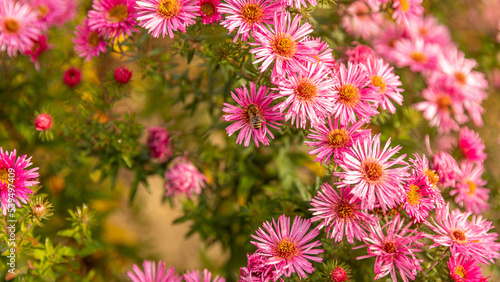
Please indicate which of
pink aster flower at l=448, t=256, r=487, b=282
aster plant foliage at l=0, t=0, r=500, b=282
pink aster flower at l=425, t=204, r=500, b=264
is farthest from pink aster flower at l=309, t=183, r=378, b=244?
pink aster flower at l=448, t=256, r=487, b=282

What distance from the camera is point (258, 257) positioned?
3.96 ft

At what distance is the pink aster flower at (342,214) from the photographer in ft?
3.99

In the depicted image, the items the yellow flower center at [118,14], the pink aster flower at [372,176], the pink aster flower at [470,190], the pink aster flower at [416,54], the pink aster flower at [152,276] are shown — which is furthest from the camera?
the pink aster flower at [416,54]

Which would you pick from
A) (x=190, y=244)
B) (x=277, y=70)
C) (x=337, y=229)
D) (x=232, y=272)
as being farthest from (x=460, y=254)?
(x=190, y=244)

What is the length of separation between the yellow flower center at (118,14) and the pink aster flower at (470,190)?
5.23 feet

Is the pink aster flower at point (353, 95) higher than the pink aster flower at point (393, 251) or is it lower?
higher

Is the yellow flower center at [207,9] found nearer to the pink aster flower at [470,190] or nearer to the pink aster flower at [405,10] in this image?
the pink aster flower at [405,10]

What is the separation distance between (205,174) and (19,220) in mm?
936

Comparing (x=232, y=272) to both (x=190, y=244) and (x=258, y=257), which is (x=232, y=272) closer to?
(x=258, y=257)

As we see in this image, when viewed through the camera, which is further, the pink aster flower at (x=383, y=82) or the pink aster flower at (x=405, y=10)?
the pink aster flower at (x=405, y=10)

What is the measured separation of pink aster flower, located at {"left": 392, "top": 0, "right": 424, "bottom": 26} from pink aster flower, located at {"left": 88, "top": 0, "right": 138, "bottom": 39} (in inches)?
45.8

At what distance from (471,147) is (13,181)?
211cm

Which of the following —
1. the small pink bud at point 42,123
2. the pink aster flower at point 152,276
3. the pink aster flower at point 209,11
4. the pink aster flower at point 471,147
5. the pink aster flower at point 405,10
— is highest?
the pink aster flower at point 405,10

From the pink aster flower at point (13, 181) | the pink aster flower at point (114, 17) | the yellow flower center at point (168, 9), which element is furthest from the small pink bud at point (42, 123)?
the yellow flower center at point (168, 9)
